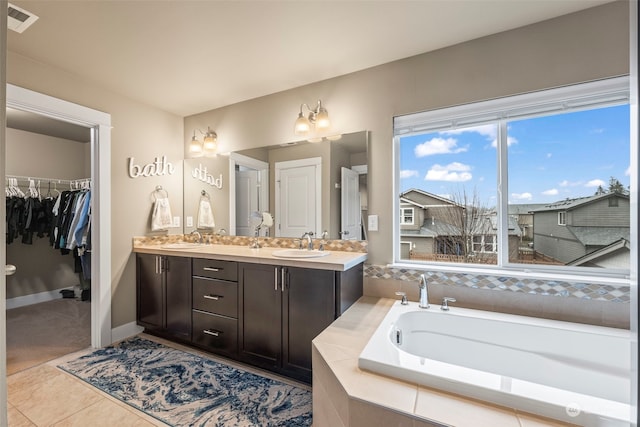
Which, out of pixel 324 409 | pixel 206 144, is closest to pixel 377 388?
pixel 324 409

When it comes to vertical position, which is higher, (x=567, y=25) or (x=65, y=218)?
(x=567, y=25)

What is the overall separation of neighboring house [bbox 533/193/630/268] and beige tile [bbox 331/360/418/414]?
147 cm

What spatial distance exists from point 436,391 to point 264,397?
120cm

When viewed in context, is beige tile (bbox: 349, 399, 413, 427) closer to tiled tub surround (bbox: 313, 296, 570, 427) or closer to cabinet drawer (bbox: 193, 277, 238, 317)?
tiled tub surround (bbox: 313, 296, 570, 427)

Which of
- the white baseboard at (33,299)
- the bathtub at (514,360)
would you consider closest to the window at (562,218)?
the bathtub at (514,360)

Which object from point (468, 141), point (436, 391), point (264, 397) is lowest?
point (264, 397)

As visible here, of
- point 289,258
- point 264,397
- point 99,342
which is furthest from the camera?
point 99,342

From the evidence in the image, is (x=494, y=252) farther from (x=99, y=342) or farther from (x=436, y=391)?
(x=99, y=342)

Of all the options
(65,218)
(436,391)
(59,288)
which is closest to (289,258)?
(436,391)

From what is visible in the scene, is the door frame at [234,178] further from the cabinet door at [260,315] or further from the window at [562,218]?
the window at [562,218]

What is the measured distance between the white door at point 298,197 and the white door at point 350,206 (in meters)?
0.22

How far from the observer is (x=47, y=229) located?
3.76m

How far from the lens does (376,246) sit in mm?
2346

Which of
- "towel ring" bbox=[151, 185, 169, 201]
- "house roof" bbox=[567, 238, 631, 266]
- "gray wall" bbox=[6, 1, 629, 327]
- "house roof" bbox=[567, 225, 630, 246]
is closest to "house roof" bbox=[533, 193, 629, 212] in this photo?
"house roof" bbox=[567, 225, 630, 246]
